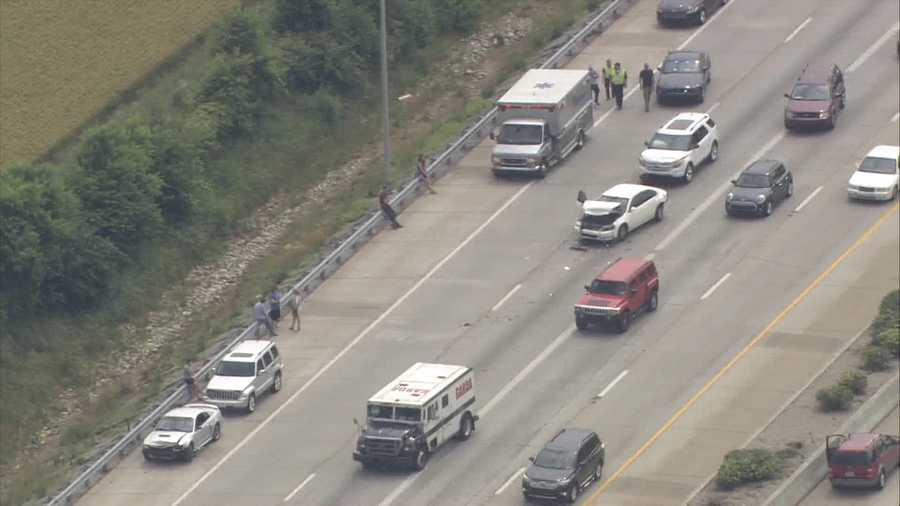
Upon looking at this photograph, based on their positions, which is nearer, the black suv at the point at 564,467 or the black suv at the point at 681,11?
the black suv at the point at 564,467

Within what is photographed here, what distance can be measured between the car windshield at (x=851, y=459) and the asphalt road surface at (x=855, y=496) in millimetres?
943

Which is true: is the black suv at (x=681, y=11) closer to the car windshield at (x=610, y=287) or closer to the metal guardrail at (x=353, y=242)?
the metal guardrail at (x=353, y=242)

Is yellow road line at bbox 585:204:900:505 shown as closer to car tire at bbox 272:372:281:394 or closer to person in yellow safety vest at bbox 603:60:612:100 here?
car tire at bbox 272:372:281:394

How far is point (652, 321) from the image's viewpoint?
213 feet

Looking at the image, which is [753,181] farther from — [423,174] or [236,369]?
[236,369]

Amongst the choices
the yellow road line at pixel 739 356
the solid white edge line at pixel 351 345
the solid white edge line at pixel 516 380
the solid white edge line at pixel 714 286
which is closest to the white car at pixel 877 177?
the yellow road line at pixel 739 356

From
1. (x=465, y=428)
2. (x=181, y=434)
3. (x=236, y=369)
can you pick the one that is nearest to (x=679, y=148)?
(x=465, y=428)

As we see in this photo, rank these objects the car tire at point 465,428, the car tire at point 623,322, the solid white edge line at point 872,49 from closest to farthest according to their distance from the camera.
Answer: the car tire at point 465,428, the car tire at point 623,322, the solid white edge line at point 872,49

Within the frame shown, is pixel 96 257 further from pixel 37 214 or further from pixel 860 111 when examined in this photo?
pixel 860 111

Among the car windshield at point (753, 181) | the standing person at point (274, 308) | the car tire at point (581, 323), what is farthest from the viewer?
the car windshield at point (753, 181)

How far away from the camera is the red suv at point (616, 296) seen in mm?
63750

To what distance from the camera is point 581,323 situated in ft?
212

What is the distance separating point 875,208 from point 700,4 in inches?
759

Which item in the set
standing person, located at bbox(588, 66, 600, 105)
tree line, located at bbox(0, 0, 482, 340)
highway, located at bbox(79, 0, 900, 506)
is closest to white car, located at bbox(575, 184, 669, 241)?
highway, located at bbox(79, 0, 900, 506)
